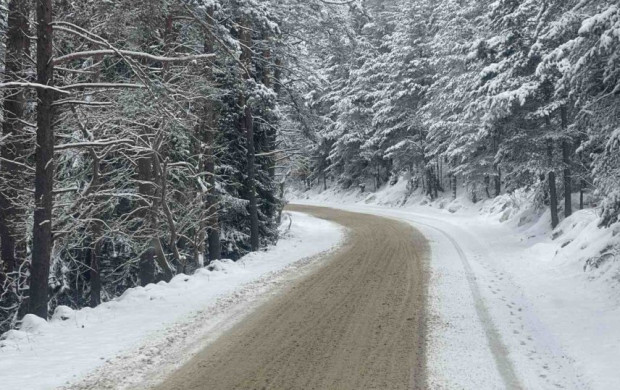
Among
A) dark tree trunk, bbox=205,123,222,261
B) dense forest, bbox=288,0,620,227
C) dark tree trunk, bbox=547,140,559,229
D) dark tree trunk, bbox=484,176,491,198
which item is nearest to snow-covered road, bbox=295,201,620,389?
dense forest, bbox=288,0,620,227

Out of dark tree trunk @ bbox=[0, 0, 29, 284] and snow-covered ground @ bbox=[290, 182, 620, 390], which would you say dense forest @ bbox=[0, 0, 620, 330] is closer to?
dark tree trunk @ bbox=[0, 0, 29, 284]

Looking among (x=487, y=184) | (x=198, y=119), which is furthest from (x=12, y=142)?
(x=487, y=184)

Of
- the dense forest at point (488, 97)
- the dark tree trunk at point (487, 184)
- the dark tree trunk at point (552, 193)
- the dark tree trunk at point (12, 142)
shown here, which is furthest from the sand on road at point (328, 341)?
the dark tree trunk at point (487, 184)

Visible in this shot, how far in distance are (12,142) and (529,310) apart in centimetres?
942

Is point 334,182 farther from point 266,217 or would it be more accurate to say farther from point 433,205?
point 266,217

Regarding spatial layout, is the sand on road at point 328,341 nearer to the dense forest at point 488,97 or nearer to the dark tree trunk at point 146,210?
the dark tree trunk at point 146,210

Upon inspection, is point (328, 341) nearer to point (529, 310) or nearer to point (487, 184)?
point (529, 310)

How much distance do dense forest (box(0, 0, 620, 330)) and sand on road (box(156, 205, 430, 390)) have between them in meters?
3.68

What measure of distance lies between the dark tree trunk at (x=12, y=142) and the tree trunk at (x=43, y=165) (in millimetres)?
721

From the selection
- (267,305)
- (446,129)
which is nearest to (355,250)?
(267,305)

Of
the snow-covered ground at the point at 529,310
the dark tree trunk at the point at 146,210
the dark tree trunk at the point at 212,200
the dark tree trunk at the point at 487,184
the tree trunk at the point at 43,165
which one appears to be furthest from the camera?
the dark tree trunk at the point at 487,184

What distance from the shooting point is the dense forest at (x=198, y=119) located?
8.37 m

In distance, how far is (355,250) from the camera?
50.3 ft

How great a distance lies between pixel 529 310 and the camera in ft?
26.4
